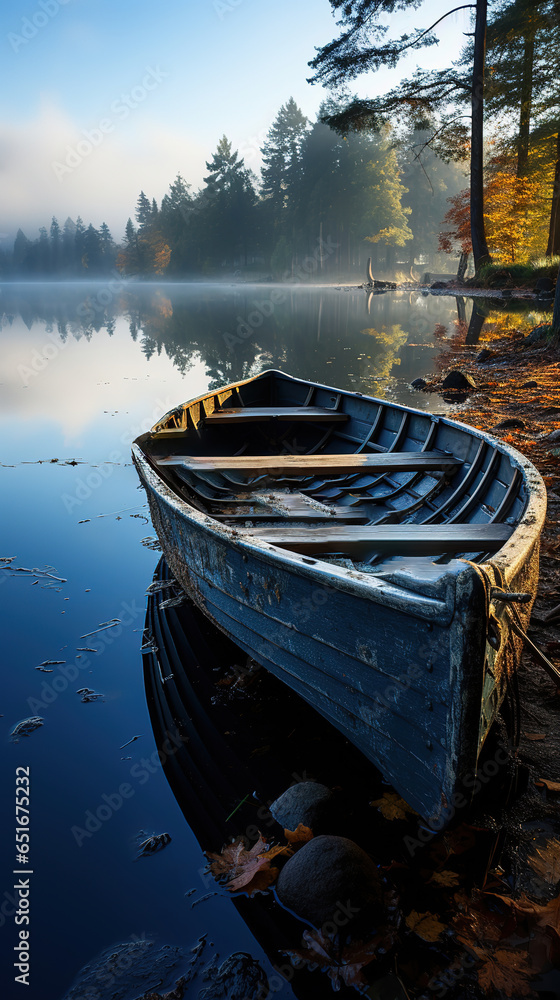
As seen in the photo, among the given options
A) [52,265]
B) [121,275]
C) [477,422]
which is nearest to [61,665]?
[477,422]

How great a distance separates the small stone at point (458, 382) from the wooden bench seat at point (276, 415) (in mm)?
5184

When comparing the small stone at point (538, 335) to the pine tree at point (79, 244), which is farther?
the pine tree at point (79, 244)

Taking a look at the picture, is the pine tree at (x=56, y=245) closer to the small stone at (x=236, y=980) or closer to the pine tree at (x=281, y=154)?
the pine tree at (x=281, y=154)

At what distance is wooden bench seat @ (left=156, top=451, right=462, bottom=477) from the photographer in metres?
4.98

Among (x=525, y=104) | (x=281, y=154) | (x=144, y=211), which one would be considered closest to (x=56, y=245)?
(x=144, y=211)

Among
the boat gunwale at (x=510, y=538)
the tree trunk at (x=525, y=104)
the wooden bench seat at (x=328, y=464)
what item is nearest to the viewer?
the boat gunwale at (x=510, y=538)

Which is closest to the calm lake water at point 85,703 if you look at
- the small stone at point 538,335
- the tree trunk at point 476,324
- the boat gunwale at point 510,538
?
the boat gunwale at point 510,538

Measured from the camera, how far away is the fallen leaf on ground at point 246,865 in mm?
2447

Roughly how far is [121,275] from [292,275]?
5333 cm

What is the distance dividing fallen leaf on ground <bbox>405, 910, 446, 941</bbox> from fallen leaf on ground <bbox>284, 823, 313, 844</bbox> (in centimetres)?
53

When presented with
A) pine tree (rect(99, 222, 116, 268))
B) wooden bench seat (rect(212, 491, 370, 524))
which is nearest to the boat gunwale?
wooden bench seat (rect(212, 491, 370, 524))

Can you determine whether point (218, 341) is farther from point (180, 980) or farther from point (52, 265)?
point (52, 265)

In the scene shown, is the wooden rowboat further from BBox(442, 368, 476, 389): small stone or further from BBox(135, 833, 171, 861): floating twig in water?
BBox(442, 368, 476, 389): small stone

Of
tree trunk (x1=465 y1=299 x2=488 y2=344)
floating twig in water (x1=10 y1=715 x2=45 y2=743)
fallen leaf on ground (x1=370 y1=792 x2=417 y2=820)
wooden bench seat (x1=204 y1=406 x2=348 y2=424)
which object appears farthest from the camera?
tree trunk (x1=465 y1=299 x2=488 y2=344)
